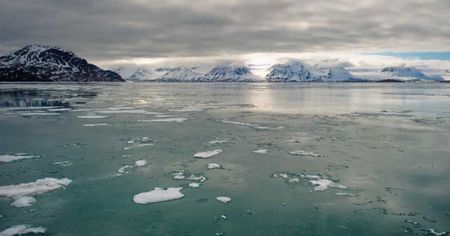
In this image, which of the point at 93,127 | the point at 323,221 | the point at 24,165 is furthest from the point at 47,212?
the point at 93,127

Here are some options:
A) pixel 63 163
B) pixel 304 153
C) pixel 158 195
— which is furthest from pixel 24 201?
pixel 304 153

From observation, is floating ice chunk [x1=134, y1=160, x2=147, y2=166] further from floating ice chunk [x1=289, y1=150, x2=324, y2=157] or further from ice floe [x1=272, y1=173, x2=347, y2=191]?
floating ice chunk [x1=289, y1=150, x2=324, y2=157]

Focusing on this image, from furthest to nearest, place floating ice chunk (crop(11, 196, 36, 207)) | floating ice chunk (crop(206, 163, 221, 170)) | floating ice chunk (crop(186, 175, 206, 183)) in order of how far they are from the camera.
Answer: floating ice chunk (crop(206, 163, 221, 170)), floating ice chunk (crop(186, 175, 206, 183)), floating ice chunk (crop(11, 196, 36, 207))

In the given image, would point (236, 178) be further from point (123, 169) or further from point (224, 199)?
point (123, 169)

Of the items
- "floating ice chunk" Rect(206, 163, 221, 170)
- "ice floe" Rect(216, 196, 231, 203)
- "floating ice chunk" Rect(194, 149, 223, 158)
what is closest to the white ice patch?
"floating ice chunk" Rect(194, 149, 223, 158)

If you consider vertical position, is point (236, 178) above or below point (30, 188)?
below

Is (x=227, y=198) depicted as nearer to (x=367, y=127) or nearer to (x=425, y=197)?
(x=425, y=197)
